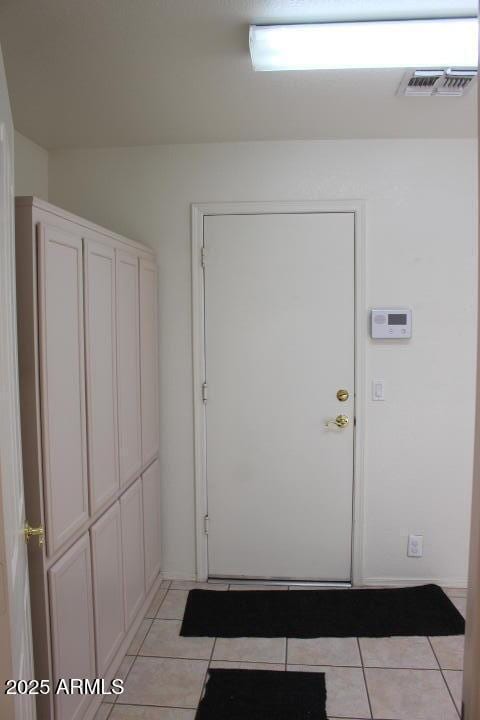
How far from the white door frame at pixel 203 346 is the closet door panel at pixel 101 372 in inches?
31.4

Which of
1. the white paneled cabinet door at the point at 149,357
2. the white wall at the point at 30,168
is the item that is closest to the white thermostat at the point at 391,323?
the white paneled cabinet door at the point at 149,357

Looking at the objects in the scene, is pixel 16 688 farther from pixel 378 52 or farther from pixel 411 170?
pixel 411 170

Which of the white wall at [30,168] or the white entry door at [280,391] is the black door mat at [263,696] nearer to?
the white entry door at [280,391]

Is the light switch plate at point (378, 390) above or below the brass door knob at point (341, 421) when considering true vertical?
above

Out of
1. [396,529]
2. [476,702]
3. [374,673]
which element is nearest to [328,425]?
[396,529]

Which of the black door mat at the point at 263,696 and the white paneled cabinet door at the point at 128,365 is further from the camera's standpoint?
the white paneled cabinet door at the point at 128,365

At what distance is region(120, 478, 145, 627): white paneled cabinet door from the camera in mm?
2590

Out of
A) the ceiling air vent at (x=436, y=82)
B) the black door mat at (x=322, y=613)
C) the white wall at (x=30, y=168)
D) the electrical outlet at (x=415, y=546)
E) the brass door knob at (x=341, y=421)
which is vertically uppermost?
the ceiling air vent at (x=436, y=82)

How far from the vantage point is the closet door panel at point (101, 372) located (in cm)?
216

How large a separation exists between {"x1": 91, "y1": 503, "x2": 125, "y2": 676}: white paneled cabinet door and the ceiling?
74.2 inches

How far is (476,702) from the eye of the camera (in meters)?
0.68

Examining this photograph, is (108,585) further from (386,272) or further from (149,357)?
(386,272)

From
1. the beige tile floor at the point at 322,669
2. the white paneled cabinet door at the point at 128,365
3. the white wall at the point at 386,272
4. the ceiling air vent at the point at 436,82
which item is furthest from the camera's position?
the white wall at the point at 386,272

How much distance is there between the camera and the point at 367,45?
73.3 inches
